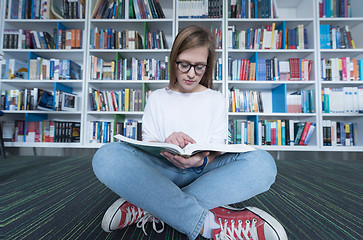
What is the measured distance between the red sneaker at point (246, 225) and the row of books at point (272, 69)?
1959 mm

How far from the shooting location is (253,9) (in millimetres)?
2354

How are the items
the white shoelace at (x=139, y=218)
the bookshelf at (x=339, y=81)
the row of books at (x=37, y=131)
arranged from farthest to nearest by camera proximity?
the row of books at (x=37, y=131) < the bookshelf at (x=339, y=81) < the white shoelace at (x=139, y=218)

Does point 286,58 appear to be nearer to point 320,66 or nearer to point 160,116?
point 320,66

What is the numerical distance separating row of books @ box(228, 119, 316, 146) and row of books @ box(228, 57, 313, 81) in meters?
0.49

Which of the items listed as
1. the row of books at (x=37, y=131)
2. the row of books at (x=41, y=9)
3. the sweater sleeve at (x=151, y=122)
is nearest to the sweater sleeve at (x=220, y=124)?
the sweater sleeve at (x=151, y=122)

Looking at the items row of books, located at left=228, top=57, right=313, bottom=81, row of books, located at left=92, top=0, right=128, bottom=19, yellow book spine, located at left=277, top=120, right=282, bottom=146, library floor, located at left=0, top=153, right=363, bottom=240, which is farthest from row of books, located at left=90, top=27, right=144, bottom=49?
yellow book spine, located at left=277, top=120, right=282, bottom=146

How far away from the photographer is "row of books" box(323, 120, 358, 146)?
2289 mm

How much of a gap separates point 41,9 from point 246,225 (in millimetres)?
2966

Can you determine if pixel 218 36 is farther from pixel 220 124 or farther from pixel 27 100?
pixel 27 100

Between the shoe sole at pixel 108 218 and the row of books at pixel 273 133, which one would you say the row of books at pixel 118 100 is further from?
the shoe sole at pixel 108 218

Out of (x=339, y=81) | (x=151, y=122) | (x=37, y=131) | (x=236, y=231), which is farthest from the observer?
(x=37, y=131)

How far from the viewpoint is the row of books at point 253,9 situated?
2.34m

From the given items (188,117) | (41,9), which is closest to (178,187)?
(188,117)

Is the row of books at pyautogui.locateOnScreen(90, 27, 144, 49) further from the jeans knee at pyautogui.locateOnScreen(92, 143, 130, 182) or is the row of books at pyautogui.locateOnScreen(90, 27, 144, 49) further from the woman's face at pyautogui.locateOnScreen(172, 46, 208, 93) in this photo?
the jeans knee at pyautogui.locateOnScreen(92, 143, 130, 182)
